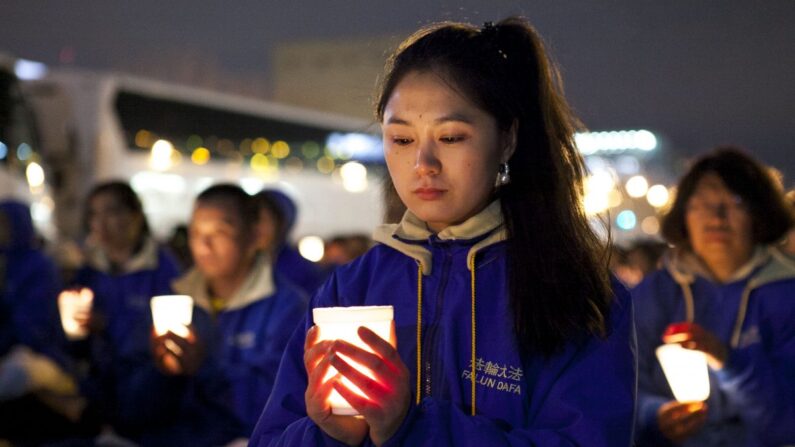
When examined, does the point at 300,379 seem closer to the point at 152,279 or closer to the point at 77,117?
the point at 152,279

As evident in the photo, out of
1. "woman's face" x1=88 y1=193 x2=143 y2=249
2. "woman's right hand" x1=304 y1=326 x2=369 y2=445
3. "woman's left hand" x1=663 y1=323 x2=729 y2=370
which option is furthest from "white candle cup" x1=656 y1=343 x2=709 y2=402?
"woman's face" x1=88 y1=193 x2=143 y2=249

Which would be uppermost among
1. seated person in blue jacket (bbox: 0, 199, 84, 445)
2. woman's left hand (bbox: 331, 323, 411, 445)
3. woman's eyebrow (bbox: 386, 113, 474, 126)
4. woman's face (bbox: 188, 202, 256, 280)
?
woman's eyebrow (bbox: 386, 113, 474, 126)

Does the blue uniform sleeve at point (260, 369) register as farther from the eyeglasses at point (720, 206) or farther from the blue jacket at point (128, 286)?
the eyeglasses at point (720, 206)

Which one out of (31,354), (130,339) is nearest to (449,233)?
(130,339)

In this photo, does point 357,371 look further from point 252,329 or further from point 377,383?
point 252,329

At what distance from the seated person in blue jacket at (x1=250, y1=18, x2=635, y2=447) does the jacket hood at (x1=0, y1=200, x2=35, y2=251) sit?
556 cm

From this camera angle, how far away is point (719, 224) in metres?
4.71

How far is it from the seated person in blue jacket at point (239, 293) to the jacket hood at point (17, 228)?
291 centimetres

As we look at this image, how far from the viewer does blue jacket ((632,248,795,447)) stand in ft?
13.4

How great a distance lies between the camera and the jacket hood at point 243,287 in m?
4.96

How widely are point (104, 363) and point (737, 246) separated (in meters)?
3.54

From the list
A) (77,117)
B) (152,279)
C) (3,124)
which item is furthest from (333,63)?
(152,279)

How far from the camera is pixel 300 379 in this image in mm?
2477

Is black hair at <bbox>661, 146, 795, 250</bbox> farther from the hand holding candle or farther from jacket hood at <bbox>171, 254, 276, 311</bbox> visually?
the hand holding candle
